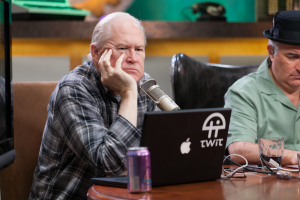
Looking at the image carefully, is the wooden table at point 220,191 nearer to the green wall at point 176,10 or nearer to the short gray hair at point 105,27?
the short gray hair at point 105,27

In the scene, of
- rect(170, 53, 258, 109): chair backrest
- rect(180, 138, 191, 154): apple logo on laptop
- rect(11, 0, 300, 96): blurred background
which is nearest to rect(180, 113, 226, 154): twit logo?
rect(180, 138, 191, 154): apple logo on laptop

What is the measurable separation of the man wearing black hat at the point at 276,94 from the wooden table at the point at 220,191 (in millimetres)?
662

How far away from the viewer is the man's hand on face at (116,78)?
56.6 inches

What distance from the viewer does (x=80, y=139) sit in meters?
1.28

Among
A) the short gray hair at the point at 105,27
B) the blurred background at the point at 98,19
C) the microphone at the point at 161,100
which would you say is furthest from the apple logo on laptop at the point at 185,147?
the blurred background at the point at 98,19

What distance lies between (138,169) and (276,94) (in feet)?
3.95

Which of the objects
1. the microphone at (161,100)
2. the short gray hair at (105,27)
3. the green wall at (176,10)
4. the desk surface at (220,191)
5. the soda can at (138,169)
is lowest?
the desk surface at (220,191)

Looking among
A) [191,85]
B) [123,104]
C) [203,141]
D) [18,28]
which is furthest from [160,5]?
[203,141]

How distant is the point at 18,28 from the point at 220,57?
1.53 metres

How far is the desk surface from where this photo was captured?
0.92m

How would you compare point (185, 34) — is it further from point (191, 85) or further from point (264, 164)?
point (264, 164)

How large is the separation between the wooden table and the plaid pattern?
22cm

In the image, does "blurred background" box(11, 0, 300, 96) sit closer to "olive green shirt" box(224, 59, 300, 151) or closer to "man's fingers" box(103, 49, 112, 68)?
"olive green shirt" box(224, 59, 300, 151)

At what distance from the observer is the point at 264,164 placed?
1284mm
